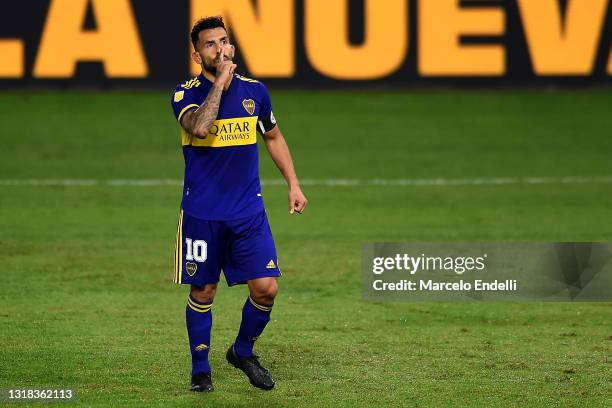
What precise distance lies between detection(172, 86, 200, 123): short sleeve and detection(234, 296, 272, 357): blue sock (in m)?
1.14

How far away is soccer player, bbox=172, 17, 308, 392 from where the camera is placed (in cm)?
723

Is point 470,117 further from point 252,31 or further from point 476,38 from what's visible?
point 252,31

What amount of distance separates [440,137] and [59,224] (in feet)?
23.1

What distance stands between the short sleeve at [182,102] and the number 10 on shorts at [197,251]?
68cm

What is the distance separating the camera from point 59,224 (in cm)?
1281

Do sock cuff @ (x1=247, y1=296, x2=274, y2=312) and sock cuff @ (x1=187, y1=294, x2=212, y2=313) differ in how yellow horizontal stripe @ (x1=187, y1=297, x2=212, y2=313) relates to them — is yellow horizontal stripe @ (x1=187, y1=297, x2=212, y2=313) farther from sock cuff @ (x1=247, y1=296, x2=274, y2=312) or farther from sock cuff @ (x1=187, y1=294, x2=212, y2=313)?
sock cuff @ (x1=247, y1=296, x2=274, y2=312)

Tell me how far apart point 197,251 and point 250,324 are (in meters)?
0.58

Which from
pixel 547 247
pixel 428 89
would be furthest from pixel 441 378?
pixel 428 89

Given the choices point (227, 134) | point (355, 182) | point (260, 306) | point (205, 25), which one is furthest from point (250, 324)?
point (355, 182)

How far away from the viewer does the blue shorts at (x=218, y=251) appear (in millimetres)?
7305

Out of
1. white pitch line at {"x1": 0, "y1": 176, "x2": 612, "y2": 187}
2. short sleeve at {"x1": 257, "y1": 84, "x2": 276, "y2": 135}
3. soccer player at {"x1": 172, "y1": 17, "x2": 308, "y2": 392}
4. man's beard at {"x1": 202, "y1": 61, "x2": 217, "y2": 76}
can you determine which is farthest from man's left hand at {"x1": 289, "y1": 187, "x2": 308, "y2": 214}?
white pitch line at {"x1": 0, "y1": 176, "x2": 612, "y2": 187}

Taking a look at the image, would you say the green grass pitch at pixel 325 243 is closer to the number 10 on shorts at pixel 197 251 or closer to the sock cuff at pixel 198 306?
the sock cuff at pixel 198 306

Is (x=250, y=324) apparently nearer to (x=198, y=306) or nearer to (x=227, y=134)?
(x=198, y=306)

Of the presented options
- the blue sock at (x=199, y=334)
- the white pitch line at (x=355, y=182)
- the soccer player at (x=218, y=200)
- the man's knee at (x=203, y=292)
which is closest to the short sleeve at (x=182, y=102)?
the soccer player at (x=218, y=200)
